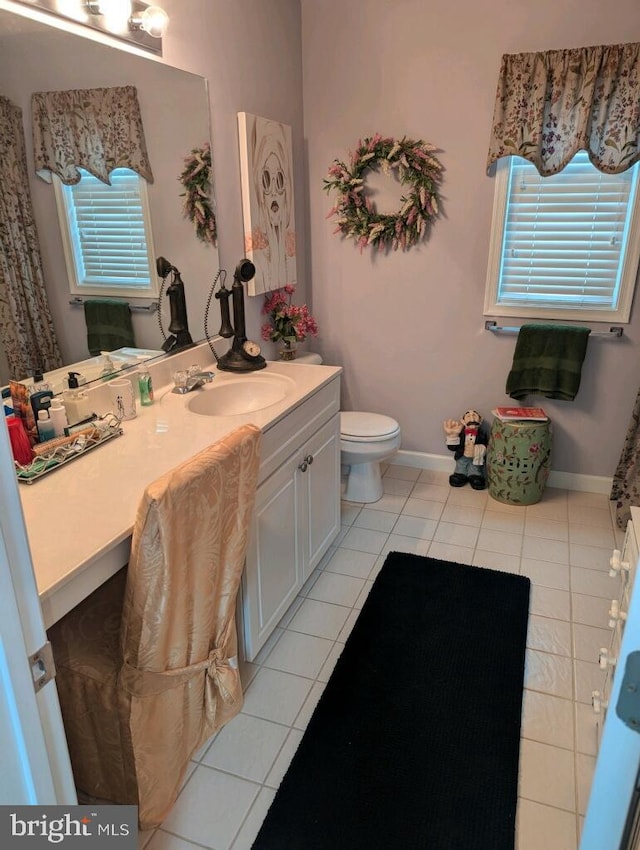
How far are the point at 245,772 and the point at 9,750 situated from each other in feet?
3.41

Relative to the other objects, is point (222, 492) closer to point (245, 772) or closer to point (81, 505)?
point (81, 505)

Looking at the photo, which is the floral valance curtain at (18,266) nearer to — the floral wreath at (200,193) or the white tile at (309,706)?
the floral wreath at (200,193)

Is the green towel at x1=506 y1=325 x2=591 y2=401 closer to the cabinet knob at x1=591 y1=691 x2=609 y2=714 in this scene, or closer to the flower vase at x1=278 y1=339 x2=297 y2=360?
the flower vase at x1=278 y1=339 x2=297 y2=360

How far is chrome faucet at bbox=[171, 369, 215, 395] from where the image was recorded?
2247mm

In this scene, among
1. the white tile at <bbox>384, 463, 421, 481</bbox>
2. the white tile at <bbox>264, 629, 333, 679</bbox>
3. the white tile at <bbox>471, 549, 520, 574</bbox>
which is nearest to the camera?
the white tile at <bbox>264, 629, 333, 679</bbox>

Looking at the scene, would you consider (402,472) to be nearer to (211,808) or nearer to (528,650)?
(528,650)

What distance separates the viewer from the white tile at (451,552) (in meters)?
2.70

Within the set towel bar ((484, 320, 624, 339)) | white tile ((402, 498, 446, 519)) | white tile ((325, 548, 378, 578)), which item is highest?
towel bar ((484, 320, 624, 339))

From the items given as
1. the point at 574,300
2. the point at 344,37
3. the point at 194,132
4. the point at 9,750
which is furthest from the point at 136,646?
the point at 344,37

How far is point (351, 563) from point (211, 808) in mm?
1239

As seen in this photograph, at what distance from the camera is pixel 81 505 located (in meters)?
1.41

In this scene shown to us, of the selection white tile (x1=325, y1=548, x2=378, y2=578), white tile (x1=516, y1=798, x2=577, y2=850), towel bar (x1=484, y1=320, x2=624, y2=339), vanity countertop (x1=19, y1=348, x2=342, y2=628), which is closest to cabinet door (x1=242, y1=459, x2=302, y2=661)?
vanity countertop (x1=19, y1=348, x2=342, y2=628)

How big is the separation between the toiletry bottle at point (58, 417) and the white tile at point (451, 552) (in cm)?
171

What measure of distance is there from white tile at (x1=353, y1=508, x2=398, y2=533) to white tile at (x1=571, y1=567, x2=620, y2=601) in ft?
2.85
